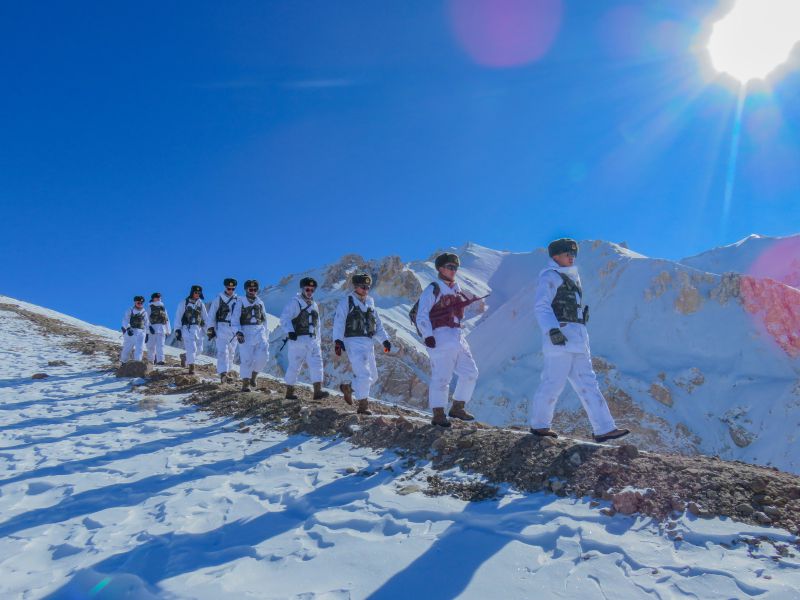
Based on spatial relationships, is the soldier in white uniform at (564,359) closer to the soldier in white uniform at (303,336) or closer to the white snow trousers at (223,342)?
the soldier in white uniform at (303,336)

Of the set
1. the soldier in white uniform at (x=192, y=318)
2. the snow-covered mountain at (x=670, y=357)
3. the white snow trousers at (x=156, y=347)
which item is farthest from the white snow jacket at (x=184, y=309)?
the snow-covered mountain at (x=670, y=357)

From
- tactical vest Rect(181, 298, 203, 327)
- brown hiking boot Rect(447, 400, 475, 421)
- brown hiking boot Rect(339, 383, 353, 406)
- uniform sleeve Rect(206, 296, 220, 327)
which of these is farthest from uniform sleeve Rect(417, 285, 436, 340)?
tactical vest Rect(181, 298, 203, 327)

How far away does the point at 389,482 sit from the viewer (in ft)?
14.9

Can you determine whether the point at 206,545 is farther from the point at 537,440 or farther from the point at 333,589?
the point at 537,440

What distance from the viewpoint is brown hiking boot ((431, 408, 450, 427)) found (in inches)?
238

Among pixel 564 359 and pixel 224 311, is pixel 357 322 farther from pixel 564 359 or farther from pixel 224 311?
pixel 224 311

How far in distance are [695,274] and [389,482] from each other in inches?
1490

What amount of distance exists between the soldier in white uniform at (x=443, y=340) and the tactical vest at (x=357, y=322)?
5.03 ft

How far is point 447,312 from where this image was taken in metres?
6.31

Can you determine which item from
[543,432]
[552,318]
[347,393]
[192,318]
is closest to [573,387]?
[543,432]

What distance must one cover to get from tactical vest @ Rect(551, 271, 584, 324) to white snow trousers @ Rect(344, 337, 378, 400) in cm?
305

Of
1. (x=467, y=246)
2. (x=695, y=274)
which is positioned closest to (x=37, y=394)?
(x=695, y=274)

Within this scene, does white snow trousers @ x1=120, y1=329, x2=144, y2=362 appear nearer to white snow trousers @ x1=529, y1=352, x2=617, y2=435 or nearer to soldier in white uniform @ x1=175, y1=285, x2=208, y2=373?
soldier in white uniform @ x1=175, y1=285, x2=208, y2=373

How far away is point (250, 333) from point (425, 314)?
524 cm
